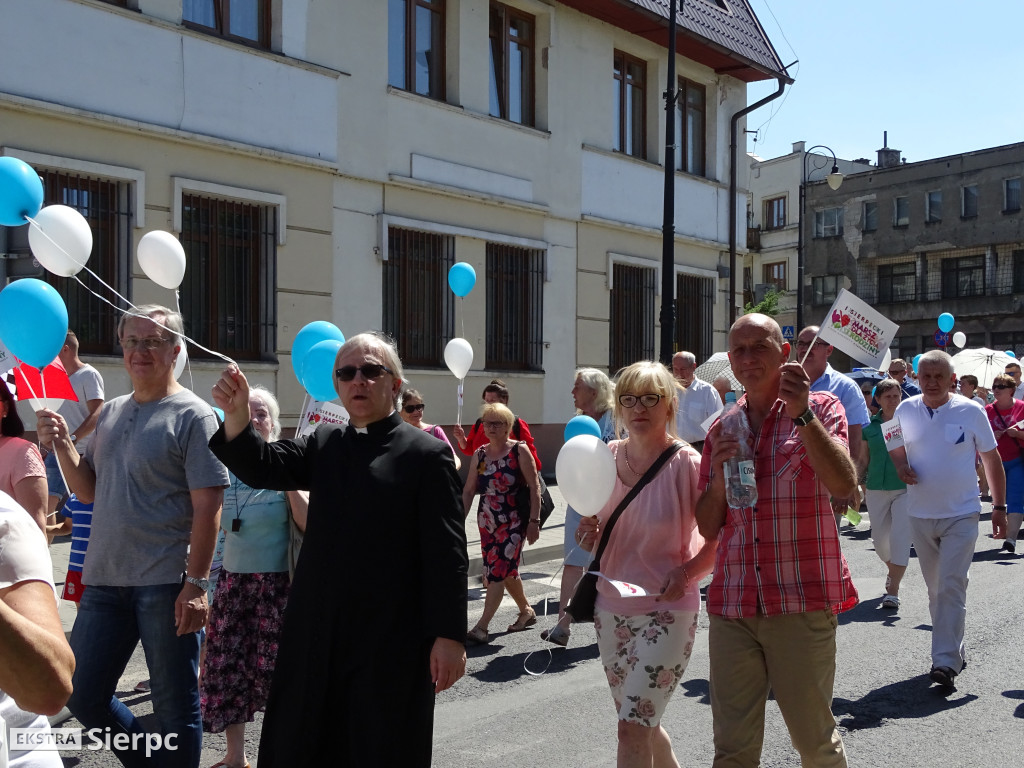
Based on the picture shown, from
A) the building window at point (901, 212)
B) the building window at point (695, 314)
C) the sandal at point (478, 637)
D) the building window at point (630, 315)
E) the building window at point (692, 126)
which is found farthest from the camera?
the building window at point (901, 212)

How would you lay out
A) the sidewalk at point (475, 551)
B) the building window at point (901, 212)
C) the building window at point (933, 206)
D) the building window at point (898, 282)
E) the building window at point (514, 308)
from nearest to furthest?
the sidewalk at point (475, 551), the building window at point (514, 308), the building window at point (933, 206), the building window at point (901, 212), the building window at point (898, 282)

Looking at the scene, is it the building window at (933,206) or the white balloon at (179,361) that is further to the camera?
the building window at (933,206)

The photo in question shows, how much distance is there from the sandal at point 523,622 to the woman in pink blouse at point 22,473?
161 inches

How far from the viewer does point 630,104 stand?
18.4 meters

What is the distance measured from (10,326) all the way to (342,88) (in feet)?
31.9

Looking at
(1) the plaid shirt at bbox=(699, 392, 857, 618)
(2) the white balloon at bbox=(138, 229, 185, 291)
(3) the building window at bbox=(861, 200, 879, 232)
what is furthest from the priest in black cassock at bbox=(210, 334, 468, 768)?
(3) the building window at bbox=(861, 200, 879, 232)

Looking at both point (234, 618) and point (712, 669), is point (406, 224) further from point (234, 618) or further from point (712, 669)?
point (712, 669)

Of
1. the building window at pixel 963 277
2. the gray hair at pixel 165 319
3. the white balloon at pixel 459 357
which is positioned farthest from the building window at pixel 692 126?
the building window at pixel 963 277

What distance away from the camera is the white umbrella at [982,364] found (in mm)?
21578

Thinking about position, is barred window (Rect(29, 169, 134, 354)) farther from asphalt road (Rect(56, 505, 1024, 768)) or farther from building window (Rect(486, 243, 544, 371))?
building window (Rect(486, 243, 544, 371))

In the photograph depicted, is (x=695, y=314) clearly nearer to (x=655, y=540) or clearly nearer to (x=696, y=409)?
(x=696, y=409)

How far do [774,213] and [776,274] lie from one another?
10.6 ft

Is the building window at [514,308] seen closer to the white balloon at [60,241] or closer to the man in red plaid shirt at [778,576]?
the white balloon at [60,241]

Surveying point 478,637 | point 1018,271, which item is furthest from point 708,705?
point 1018,271
